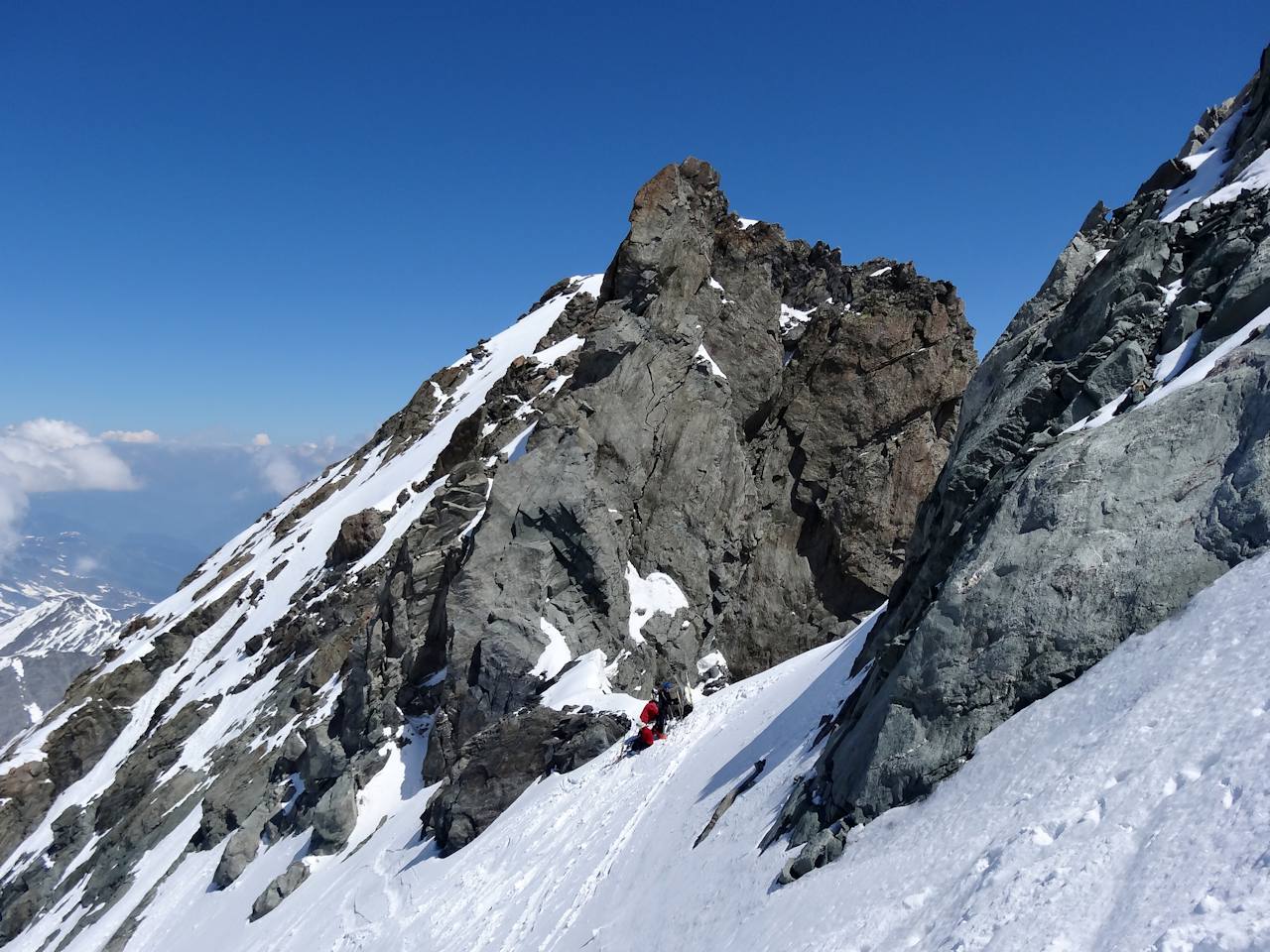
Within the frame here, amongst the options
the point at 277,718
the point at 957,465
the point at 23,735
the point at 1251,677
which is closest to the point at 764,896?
the point at 1251,677

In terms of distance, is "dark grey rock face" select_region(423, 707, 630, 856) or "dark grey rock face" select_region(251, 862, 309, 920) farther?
"dark grey rock face" select_region(251, 862, 309, 920)

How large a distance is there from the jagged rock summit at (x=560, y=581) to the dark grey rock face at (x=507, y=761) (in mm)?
84

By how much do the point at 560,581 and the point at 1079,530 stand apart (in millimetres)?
21869

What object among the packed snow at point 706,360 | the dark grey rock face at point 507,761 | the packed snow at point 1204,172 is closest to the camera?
the packed snow at point 1204,172

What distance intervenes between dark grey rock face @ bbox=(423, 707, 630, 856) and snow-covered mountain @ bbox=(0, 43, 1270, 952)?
0.15 m

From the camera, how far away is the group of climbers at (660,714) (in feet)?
74.3

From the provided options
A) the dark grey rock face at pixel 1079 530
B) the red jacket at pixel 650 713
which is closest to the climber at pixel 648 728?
the red jacket at pixel 650 713

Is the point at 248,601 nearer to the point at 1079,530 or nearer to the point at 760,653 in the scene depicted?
the point at 760,653

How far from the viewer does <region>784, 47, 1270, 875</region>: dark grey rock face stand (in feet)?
36.6

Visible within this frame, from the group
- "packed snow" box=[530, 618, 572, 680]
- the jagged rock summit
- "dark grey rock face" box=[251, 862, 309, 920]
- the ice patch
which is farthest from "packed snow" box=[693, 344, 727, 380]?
"dark grey rock face" box=[251, 862, 309, 920]

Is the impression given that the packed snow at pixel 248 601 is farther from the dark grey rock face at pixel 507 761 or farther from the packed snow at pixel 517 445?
the dark grey rock face at pixel 507 761

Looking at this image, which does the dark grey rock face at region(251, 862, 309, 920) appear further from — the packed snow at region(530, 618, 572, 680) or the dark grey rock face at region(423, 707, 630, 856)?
the packed snow at region(530, 618, 572, 680)

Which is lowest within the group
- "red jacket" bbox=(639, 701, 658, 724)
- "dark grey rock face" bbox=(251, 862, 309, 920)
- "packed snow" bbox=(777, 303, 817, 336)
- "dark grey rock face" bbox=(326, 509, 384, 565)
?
"dark grey rock face" bbox=(251, 862, 309, 920)

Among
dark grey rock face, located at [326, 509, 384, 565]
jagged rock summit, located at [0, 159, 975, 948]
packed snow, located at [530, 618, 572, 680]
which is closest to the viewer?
packed snow, located at [530, 618, 572, 680]
